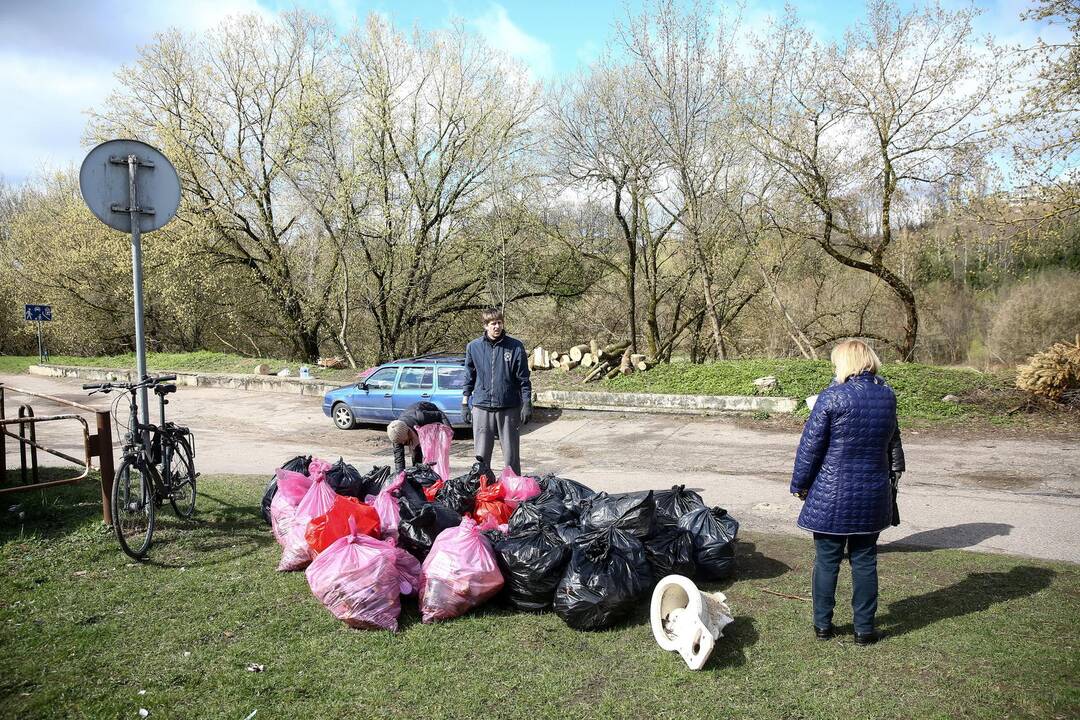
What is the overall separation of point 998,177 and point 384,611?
14439mm

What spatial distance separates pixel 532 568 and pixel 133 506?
11.0 feet

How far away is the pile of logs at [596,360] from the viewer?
15.0 m

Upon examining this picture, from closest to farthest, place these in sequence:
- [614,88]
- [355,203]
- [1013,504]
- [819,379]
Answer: [1013,504], [819,379], [614,88], [355,203]

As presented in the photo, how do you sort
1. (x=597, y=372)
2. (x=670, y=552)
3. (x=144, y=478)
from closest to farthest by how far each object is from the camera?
(x=670, y=552) → (x=144, y=478) → (x=597, y=372)

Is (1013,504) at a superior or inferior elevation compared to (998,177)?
inferior

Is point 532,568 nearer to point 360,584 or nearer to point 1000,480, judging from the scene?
point 360,584

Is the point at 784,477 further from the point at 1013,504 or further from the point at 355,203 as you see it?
the point at 355,203

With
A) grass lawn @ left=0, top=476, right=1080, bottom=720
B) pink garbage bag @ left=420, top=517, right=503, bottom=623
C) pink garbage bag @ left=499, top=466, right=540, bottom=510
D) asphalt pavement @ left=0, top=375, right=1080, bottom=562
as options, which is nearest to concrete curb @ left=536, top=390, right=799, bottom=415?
asphalt pavement @ left=0, top=375, right=1080, bottom=562

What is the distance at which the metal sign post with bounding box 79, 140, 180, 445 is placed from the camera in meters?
5.70

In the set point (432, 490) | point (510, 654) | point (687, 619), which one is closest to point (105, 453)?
point (432, 490)

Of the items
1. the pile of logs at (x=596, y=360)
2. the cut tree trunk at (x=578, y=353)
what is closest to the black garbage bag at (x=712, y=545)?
the pile of logs at (x=596, y=360)

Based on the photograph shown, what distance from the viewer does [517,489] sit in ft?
18.9

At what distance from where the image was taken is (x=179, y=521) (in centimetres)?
612

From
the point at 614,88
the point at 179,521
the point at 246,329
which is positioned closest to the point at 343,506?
the point at 179,521
